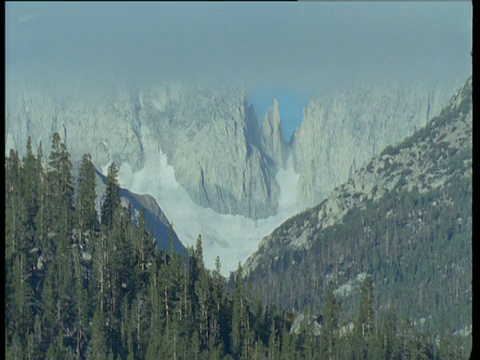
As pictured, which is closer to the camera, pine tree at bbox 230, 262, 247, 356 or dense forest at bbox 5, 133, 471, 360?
dense forest at bbox 5, 133, 471, 360

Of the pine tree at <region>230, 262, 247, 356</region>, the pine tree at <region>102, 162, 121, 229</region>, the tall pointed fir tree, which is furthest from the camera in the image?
the pine tree at <region>102, 162, 121, 229</region>

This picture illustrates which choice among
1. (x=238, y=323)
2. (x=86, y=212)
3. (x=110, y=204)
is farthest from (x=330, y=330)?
(x=86, y=212)

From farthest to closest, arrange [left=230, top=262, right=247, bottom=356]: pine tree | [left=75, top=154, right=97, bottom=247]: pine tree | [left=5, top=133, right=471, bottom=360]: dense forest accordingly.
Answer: [left=75, top=154, right=97, bottom=247]: pine tree < [left=230, top=262, right=247, bottom=356]: pine tree < [left=5, top=133, right=471, bottom=360]: dense forest

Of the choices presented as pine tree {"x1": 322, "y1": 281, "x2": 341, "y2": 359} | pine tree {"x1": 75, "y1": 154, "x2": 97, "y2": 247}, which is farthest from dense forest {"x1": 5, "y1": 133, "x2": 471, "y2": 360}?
pine tree {"x1": 322, "y1": 281, "x2": 341, "y2": 359}

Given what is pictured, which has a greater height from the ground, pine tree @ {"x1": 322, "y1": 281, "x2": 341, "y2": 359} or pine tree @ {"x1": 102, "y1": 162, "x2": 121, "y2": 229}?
pine tree @ {"x1": 102, "y1": 162, "x2": 121, "y2": 229}

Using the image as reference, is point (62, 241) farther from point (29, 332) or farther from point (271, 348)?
point (271, 348)

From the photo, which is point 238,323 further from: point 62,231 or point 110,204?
point 110,204

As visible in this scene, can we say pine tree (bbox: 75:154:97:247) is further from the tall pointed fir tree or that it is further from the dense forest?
the tall pointed fir tree

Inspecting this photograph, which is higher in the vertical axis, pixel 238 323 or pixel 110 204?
pixel 110 204
